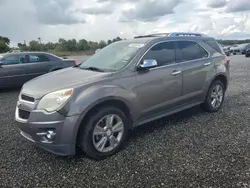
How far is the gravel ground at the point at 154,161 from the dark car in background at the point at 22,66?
4.61 metres

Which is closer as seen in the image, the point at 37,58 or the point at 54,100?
the point at 54,100

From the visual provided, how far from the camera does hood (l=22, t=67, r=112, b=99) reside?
10.7ft

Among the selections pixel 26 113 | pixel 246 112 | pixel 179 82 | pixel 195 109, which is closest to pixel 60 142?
pixel 26 113

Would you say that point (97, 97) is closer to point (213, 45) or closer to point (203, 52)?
point (203, 52)

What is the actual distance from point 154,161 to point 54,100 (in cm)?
159

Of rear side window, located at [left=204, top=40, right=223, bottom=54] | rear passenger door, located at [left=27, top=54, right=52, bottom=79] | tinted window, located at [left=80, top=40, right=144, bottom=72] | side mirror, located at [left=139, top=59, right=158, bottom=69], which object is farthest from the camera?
rear passenger door, located at [left=27, top=54, right=52, bottom=79]

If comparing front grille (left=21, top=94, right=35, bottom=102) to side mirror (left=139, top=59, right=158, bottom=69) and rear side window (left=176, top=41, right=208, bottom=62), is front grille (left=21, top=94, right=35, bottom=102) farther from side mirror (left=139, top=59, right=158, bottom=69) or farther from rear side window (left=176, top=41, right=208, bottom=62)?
rear side window (left=176, top=41, right=208, bottom=62)

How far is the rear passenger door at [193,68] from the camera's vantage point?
454cm

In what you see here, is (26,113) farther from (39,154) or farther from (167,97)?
(167,97)

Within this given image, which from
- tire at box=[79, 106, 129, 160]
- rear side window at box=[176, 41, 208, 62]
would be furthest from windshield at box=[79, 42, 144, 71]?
rear side window at box=[176, 41, 208, 62]

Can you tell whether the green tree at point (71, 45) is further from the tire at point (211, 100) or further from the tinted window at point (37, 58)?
the tire at point (211, 100)

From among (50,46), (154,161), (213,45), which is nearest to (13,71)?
(213,45)

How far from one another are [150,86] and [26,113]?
193 cm

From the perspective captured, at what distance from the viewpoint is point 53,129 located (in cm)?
308
